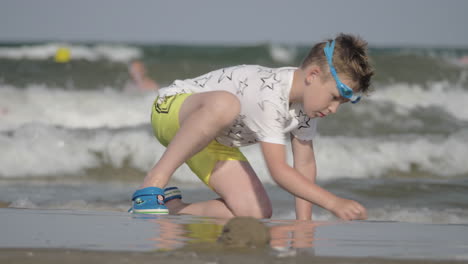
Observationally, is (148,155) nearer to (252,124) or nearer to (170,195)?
(170,195)

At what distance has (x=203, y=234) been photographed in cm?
264

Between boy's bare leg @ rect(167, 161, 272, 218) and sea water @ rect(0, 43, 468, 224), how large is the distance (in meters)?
0.72

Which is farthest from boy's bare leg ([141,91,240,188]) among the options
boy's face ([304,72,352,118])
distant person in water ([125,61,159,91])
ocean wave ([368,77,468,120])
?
distant person in water ([125,61,159,91])

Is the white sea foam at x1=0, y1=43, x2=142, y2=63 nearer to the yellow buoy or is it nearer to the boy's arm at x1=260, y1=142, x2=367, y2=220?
the yellow buoy

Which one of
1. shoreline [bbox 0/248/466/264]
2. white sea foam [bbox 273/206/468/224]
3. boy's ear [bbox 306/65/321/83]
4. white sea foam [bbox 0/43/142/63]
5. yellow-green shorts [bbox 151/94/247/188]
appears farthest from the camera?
white sea foam [bbox 0/43/142/63]

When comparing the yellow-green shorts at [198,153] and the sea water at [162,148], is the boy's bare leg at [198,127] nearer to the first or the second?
the yellow-green shorts at [198,153]

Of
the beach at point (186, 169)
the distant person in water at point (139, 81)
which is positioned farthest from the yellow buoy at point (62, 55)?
the distant person in water at point (139, 81)

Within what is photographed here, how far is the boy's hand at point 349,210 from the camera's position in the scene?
3016mm

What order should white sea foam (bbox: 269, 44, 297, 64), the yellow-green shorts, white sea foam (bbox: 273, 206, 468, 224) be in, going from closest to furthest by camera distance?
the yellow-green shorts, white sea foam (bbox: 273, 206, 468, 224), white sea foam (bbox: 269, 44, 297, 64)

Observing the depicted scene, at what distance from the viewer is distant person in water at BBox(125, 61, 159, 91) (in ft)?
43.2

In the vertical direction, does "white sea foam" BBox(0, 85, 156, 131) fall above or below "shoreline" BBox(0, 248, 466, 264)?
above

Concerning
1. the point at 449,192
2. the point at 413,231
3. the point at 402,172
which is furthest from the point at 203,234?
the point at 402,172

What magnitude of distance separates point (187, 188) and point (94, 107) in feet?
18.5

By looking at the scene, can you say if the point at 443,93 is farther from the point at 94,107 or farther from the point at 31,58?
the point at 31,58
